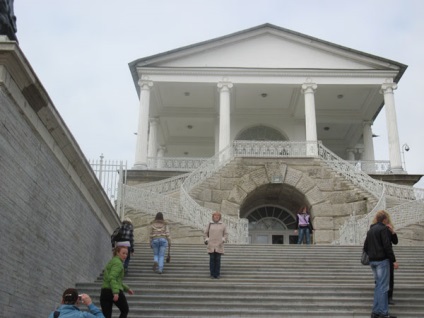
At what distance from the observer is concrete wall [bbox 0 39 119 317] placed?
22.2 ft

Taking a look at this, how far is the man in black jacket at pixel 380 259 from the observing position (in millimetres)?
8352

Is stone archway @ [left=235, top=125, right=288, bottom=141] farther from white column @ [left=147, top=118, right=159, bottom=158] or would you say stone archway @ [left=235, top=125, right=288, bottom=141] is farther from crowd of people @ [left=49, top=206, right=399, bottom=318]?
crowd of people @ [left=49, top=206, right=399, bottom=318]

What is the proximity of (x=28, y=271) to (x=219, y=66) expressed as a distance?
22.5 meters

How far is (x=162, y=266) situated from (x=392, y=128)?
62.8 feet

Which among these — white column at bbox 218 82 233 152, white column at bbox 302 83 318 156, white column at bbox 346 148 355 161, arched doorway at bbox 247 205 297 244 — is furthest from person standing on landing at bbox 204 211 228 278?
white column at bbox 346 148 355 161

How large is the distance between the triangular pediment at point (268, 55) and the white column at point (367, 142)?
4.59 meters

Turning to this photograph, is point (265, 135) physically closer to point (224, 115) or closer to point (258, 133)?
point (258, 133)

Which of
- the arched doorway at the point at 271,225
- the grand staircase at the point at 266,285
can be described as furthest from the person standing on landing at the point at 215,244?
the arched doorway at the point at 271,225

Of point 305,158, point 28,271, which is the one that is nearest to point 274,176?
point 305,158

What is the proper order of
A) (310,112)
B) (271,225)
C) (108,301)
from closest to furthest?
(108,301), (271,225), (310,112)

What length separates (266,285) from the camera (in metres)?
10.3

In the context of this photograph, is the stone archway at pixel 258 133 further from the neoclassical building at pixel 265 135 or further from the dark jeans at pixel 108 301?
the dark jeans at pixel 108 301

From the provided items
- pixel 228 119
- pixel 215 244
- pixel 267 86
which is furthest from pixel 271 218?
pixel 215 244

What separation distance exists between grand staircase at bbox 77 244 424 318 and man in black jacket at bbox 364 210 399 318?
2.12 feet
